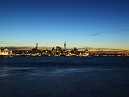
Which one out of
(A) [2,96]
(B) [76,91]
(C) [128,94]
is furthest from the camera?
(B) [76,91]

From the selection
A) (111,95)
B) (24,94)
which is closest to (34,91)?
(24,94)

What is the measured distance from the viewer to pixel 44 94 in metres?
24.0

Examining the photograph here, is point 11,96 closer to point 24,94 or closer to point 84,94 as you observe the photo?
point 24,94

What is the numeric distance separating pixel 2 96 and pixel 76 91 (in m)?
8.31

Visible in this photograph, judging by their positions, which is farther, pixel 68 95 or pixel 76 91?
pixel 76 91

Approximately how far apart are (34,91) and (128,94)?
34.3 ft

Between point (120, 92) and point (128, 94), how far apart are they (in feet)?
4.70

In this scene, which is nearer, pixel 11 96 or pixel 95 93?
pixel 11 96

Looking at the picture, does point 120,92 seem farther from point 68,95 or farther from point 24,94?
point 24,94

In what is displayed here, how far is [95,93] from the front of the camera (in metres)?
24.8

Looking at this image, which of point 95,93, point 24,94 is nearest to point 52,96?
point 24,94

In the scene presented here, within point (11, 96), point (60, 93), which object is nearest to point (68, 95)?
point (60, 93)

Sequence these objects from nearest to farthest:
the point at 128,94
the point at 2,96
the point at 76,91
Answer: the point at 2,96 < the point at 128,94 < the point at 76,91

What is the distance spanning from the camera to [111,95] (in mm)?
23844
